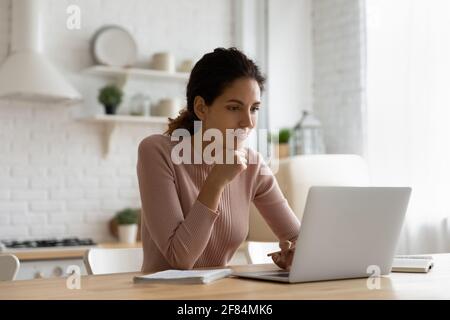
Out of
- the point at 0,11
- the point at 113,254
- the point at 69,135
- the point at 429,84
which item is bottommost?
the point at 113,254

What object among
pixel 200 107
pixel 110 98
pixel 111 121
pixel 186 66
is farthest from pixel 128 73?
pixel 200 107

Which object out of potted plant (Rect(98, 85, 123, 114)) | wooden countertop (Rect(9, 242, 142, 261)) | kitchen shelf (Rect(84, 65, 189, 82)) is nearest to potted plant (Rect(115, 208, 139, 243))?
wooden countertop (Rect(9, 242, 142, 261))

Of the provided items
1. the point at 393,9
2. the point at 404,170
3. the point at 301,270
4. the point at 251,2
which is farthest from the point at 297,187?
the point at 301,270

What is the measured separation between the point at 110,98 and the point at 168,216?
7.92ft

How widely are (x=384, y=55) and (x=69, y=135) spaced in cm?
205

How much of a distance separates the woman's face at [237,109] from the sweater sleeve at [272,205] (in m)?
0.24

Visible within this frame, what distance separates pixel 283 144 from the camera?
4.46 meters

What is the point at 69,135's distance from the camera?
4043 millimetres

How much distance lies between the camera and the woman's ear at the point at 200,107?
1.99 m

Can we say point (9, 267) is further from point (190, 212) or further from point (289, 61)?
point (289, 61)
